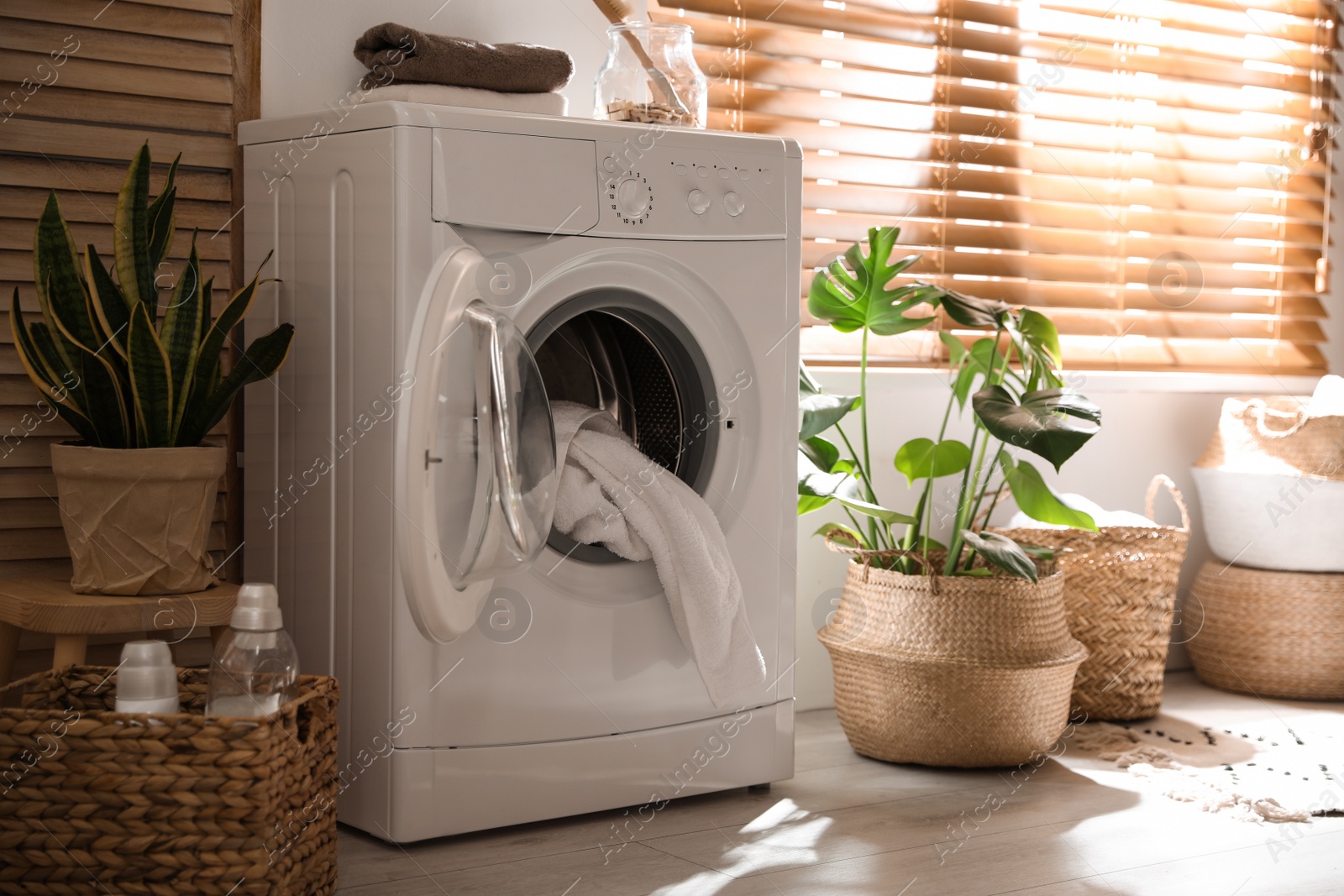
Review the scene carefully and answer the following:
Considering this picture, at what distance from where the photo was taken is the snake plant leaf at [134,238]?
164cm

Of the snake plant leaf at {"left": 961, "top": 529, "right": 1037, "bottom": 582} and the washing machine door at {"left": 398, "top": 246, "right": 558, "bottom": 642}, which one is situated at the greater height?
the washing machine door at {"left": 398, "top": 246, "right": 558, "bottom": 642}

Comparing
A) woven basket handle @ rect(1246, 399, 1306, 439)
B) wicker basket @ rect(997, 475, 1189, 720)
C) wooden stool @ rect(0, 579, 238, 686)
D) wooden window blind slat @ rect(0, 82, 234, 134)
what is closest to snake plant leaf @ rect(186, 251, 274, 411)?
wooden stool @ rect(0, 579, 238, 686)

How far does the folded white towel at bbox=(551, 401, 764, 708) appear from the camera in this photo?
1.72 meters

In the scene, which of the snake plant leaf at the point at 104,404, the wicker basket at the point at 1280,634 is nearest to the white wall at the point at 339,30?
the snake plant leaf at the point at 104,404

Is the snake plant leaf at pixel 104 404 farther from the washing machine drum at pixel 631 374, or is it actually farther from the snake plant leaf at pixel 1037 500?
the snake plant leaf at pixel 1037 500

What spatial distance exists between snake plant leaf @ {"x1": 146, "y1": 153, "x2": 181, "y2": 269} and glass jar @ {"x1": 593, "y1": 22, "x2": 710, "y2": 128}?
2.11 feet

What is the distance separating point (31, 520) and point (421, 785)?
689 mm

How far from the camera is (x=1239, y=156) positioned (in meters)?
3.15

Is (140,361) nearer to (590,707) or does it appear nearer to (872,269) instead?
(590,707)

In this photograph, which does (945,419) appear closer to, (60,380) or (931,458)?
(931,458)

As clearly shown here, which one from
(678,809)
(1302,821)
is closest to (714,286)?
(678,809)

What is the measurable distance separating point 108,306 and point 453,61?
0.59 meters

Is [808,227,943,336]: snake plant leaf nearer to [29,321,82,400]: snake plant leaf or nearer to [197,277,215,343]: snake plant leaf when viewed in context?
[197,277,215,343]: snake plant leaf

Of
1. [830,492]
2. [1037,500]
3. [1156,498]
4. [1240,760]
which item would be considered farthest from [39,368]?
[1156,498]
